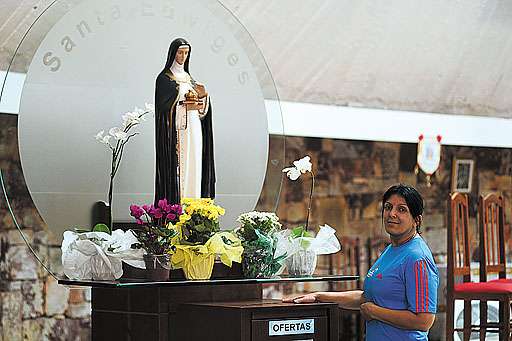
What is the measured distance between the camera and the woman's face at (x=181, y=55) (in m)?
4.81

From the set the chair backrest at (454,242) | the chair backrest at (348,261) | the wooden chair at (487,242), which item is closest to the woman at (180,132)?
the chair backrest at (454,242)

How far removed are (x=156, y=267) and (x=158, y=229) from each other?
5.9 inches

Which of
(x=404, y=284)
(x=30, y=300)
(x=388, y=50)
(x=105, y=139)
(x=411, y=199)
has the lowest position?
(x=30, y=300)

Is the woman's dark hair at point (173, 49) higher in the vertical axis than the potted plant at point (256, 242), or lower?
higher

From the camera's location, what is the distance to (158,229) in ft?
13.5

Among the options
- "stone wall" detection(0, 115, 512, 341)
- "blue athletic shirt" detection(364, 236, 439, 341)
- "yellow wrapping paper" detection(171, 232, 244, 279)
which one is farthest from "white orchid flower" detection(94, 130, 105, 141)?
"blue athletic shirt" detection(364, 236, 439, 341)

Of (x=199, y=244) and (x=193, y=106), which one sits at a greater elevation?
(x=193, y=106)

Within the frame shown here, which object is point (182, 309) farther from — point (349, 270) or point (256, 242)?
point (349, 270)

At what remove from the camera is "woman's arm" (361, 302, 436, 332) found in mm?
4027

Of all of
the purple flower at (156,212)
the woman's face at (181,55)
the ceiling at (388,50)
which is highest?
the ceiling at (388,50)

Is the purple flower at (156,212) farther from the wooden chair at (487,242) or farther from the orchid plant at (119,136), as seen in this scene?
the wooden chair at (487,242)

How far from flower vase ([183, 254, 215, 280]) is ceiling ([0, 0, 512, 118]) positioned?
2.11 m

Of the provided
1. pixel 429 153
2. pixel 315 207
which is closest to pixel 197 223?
pixel 315 207

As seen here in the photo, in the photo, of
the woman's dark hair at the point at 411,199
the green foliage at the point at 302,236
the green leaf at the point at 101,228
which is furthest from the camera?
the green foliage at the point at 302,236
